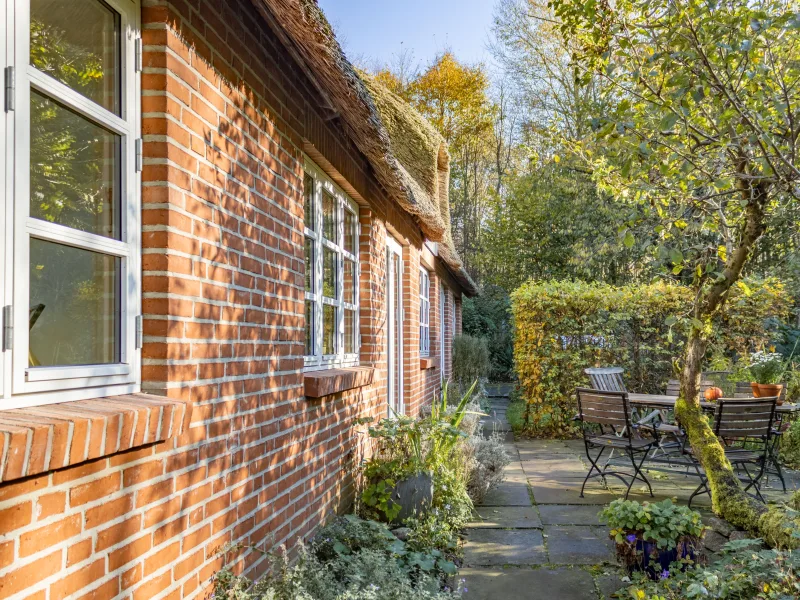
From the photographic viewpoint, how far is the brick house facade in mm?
1754

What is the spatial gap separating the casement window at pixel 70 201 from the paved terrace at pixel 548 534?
2884 mm

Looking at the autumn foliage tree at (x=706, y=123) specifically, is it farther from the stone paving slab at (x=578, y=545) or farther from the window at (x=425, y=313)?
the window at (x=425, y=313)

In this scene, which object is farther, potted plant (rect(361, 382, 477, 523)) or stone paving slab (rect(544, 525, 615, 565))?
potted plant (rect(361, 382, 477, 523))

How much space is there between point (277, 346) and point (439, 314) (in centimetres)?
997

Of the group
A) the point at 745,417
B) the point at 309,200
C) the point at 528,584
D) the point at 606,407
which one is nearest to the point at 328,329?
the point at 309,200

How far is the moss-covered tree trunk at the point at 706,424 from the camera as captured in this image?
4.25 m

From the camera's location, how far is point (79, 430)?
1.71 m

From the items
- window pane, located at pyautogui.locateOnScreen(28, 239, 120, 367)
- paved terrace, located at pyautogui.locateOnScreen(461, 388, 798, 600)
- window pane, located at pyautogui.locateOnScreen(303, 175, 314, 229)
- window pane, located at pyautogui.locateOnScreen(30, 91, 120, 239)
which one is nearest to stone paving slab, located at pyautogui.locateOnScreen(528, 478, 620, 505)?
paved terrace, located at pyautogui.locateOnScreen(461, 388, 798, 600)

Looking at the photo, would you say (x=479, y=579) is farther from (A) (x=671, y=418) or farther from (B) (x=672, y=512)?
(A) (x=671, y=418)

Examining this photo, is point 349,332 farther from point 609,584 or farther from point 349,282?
point 609,584

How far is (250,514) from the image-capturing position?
9.96ft

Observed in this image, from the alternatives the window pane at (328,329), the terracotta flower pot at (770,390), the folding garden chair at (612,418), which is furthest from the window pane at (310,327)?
the terracotta flower pot at (770,390)

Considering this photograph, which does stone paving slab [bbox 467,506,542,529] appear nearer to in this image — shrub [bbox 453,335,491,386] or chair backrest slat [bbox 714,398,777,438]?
chair backrest slat [bbox 714,398,777,438]

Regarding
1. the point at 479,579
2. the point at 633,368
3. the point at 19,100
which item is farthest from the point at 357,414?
the point at 633,368
